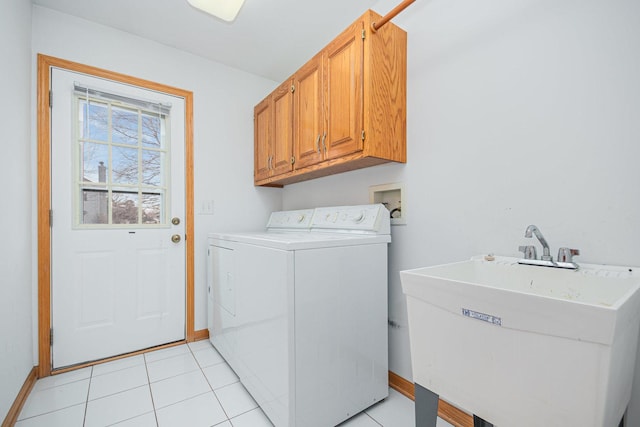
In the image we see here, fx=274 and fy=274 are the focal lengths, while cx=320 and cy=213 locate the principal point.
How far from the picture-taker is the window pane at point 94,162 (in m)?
2.02

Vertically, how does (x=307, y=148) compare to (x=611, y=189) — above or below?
above

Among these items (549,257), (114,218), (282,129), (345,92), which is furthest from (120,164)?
(549,257)

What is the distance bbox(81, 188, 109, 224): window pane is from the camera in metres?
2.02

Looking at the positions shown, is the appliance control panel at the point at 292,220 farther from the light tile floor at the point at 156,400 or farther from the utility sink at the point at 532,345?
the utility sink at the point at 532,345

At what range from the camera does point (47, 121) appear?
1.87m

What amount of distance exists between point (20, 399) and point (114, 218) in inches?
45.7

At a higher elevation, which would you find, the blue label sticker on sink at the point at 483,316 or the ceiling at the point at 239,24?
the ceiling at the point at 239,24

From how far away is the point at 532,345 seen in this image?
66cm

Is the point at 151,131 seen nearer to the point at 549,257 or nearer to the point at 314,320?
the point at 314,320

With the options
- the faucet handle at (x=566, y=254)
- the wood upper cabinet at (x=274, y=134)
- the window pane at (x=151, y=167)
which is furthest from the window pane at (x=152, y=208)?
the faucet handle at (x=566, y=254)

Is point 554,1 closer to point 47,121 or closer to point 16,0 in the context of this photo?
point 16,0

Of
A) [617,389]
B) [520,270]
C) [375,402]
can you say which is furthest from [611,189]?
[375,402]

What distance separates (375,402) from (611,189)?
1.48 m

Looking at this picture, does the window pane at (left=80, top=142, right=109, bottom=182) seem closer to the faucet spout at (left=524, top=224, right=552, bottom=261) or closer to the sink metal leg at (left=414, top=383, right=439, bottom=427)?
the sink metal leg at (left=414, top=383, right=439, bottom=427)
